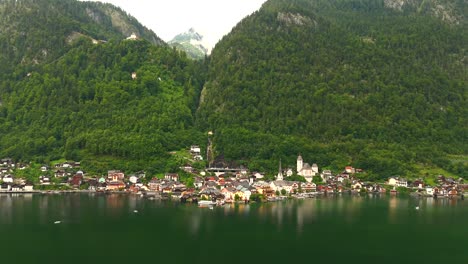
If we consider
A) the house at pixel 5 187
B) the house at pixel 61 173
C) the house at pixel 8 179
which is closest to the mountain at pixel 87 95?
the house at pixel 61 173

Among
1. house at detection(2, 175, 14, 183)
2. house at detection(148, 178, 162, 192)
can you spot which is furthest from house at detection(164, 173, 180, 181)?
house at detection(2, 175, 14, 183)

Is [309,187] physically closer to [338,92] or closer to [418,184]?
[418,184]

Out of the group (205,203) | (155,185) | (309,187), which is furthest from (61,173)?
(309,187)

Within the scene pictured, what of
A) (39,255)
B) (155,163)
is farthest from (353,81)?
(39,255)

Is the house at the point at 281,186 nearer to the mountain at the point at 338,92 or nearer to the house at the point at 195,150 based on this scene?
the mountain at the point at 338,92

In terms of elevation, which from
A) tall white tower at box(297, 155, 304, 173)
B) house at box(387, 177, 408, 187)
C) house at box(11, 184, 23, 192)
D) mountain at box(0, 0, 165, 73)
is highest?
mountain at box(0, 0, 165, 73)

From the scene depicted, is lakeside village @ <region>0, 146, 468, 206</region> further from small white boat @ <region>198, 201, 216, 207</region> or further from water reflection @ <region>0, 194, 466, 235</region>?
water reflection @ <region>0, 194, 466, 235</region>
